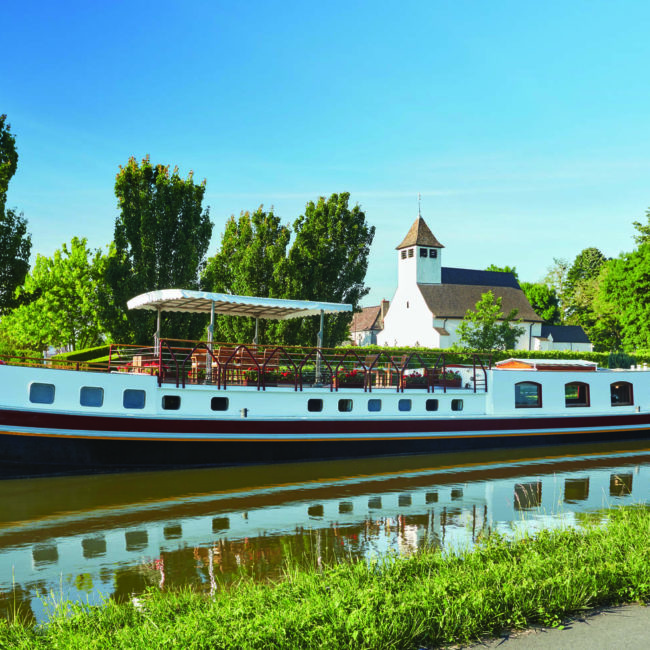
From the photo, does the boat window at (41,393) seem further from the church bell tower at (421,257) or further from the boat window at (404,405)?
the church bell tower at (421,257)

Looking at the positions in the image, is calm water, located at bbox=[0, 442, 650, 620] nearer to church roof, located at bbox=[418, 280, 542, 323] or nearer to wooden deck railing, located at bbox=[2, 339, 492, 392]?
wooden deck railing, located at bbox=[2, 339, 492, 392]

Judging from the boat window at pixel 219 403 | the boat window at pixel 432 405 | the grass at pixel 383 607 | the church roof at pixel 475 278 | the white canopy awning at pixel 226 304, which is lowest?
the grass at pixel 383 607

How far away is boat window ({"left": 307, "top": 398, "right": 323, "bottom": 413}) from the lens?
19.0m

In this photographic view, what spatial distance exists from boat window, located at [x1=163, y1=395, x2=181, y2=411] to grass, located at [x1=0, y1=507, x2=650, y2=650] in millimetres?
10146

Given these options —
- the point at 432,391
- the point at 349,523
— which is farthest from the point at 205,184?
the point at 349,523

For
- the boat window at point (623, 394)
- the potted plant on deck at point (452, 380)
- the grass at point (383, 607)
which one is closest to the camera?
the grass at point (383, 607)

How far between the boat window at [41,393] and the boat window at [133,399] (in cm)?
180

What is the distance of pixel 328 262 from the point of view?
32250 millimetres

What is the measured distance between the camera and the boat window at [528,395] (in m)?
22.9

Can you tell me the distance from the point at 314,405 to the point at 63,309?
32.9 m

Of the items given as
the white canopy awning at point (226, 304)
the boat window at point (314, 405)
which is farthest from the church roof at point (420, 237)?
the boat window at point (314, 405)

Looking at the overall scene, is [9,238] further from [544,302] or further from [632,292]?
[544,302]

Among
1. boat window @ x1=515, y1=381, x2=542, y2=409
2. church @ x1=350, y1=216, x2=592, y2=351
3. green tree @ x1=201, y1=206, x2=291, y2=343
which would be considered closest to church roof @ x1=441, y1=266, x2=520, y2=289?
church @ x1=350, y1=216, x2=592, y2=351

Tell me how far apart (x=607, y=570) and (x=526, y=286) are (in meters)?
100
